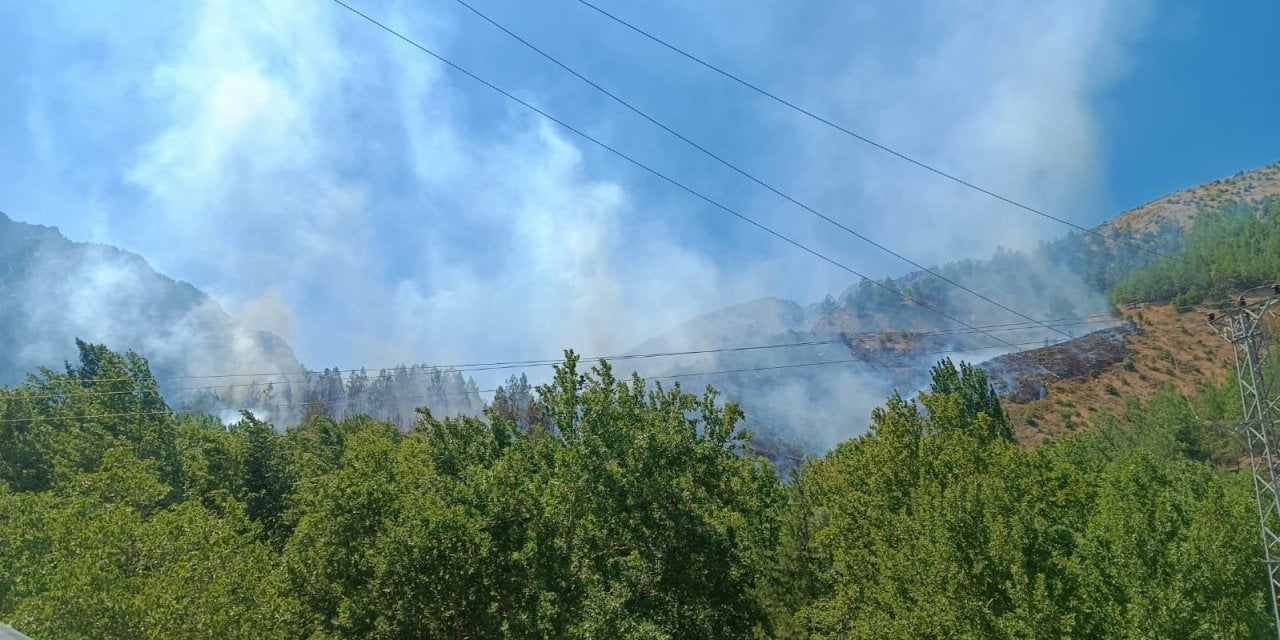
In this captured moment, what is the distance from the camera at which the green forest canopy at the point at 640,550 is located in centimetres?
2320

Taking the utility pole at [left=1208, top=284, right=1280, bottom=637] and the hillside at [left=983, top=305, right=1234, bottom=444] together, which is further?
the hillside at [left=983, top=305, right=1234, bottom=444]

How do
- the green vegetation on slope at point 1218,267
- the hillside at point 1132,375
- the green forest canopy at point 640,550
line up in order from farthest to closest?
the green vegetation on slope at point 1218,267 → the hillside at point 1132,375 → the green forest canopy at point 640,550

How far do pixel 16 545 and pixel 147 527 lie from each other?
6.89 metres

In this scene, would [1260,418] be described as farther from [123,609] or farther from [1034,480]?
[123,609]

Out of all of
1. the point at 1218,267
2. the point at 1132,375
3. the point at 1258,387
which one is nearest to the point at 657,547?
the point at 1258,387

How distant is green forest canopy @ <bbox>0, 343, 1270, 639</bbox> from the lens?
2320 centimetres

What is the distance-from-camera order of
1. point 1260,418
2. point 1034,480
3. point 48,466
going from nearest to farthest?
point 1260,418 < point 1034,480 < point 48,466

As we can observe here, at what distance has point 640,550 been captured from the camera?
25094 millimetres

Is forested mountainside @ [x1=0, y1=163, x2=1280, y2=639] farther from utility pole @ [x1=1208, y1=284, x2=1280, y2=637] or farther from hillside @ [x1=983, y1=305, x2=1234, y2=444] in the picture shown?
hillside @ [x1=983, y1=305, x2=1234, y2=444]

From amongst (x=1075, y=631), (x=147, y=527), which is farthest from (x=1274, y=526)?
(x=147, y=527)

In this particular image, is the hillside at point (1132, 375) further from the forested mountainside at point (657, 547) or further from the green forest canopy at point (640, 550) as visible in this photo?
the green forest canopy at point (640, 550)

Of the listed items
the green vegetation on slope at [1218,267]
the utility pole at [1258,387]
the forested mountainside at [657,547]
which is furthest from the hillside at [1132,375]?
the utility pole at [1258,387]

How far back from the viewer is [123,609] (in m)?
22.6

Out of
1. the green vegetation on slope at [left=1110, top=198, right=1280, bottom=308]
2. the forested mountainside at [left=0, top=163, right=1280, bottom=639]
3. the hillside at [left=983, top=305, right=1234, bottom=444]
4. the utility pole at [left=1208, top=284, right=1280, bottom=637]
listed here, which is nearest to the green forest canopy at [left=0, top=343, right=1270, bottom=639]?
the forested mountainside at [left=0, top=163, right=1280, bottom=639]
